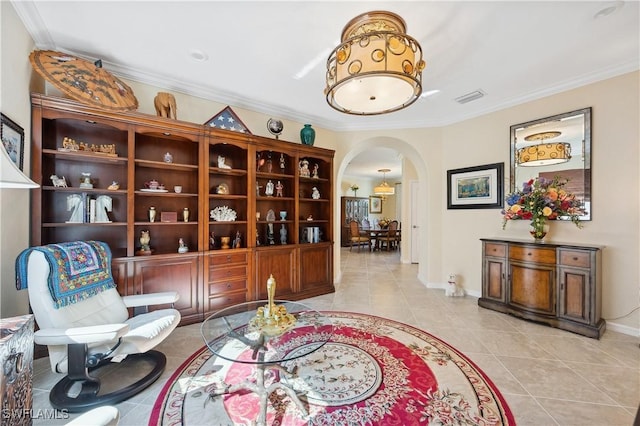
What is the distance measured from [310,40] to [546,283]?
374cm

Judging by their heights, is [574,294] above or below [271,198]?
below

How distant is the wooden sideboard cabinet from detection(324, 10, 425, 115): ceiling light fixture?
253 cm

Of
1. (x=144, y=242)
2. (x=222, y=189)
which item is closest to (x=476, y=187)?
(x=222, y=189)

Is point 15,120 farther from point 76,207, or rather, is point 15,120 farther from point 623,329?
point 623,329

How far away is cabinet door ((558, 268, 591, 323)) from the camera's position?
8.90 feet

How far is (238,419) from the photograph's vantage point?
1.59m

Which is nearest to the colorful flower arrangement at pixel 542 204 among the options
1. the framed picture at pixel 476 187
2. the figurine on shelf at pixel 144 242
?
the framed picture at pixel 476 187

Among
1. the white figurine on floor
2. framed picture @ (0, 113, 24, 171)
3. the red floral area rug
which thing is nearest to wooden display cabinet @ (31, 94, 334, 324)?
framed picture @ (0, 113, 24, 171)

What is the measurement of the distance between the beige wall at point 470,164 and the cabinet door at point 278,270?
3.73 feet

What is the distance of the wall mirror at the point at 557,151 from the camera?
9.86ft

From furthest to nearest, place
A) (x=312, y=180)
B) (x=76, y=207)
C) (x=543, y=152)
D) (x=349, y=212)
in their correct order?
(x=349, y=212), (x=312, y=180), (x=543, y=152), (x=76, y=207)

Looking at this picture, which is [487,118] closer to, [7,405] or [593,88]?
[593,88]

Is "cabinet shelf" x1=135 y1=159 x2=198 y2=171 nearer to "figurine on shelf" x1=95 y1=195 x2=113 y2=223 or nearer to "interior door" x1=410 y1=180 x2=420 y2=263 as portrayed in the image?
"figurine on shelf" x1=95 y1=195 x2=113 y2=223

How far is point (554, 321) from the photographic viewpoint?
290 cm
